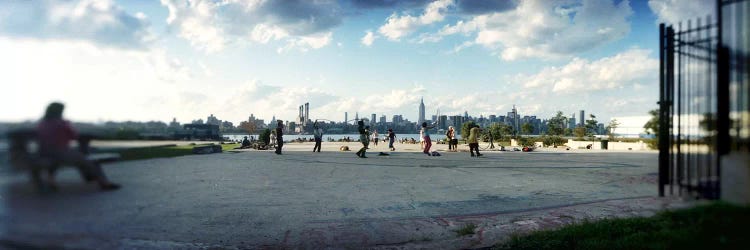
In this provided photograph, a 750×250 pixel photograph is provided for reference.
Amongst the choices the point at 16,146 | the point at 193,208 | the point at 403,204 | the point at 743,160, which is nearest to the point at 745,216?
the point at 743,160

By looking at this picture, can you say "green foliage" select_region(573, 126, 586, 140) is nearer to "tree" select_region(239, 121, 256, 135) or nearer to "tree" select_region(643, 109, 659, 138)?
"tree" select_region(643, 109, 659, 138)

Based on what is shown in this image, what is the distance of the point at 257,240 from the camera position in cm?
442

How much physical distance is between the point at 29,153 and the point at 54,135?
0.66ft

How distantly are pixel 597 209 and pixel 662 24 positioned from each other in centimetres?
332

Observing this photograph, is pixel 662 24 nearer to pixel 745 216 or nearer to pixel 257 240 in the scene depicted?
pixel 745 216

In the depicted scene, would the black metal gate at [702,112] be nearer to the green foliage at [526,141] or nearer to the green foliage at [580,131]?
the green foliage at [580,131]

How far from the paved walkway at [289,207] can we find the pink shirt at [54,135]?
1.02 feet

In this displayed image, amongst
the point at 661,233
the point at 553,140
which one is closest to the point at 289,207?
the point at 661,233

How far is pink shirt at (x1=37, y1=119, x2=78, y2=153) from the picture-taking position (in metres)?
2.65

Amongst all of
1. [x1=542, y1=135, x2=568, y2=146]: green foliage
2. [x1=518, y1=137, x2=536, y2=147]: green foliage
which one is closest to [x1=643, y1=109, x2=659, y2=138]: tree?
[x1=542, y1=135, x2=568, y2=146]: green foliage

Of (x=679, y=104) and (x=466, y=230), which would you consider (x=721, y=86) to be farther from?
(x=466, y=230)

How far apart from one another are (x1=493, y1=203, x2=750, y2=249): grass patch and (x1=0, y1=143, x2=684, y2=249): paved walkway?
9.8 inches

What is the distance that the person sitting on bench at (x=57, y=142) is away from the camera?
8.76 feet

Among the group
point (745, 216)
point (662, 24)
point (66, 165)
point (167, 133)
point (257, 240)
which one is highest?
point (662, 24)
